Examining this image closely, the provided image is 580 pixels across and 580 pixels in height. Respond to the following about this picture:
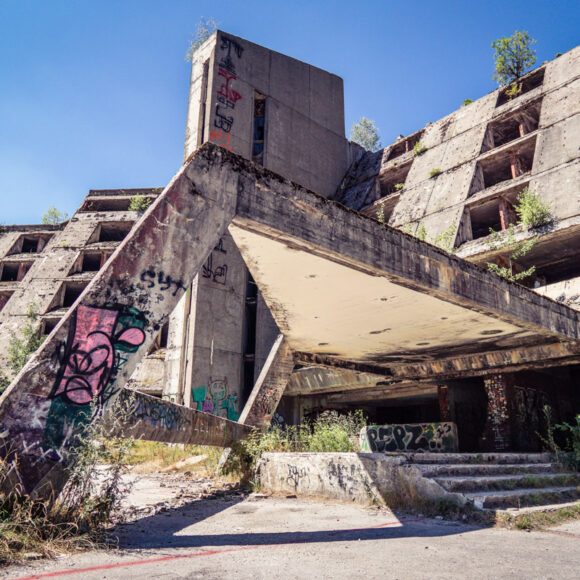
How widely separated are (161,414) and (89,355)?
12.0 ft

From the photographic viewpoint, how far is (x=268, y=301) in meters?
7.91

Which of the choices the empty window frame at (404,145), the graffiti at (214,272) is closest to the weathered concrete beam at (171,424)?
the graffiti at (214,272)

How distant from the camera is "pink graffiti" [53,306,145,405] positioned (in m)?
3.96

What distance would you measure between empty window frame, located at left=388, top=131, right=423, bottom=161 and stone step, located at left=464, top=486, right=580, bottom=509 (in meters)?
23.4

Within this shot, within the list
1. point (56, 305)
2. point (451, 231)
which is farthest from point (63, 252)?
point (451, 231)

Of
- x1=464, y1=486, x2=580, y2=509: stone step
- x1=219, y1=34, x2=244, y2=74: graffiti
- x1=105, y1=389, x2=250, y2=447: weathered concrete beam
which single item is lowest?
x1=464, y1=486, x2=580, y2=509: stone step

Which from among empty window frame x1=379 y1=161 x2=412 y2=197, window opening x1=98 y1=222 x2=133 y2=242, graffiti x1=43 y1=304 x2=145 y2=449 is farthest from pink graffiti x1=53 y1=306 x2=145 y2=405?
window opening x1=98 y1=222 x2=133 y2=242

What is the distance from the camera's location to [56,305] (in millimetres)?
29188

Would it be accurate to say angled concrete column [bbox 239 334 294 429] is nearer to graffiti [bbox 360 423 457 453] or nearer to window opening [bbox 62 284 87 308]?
graffiti [bbox 360 423 457 453]

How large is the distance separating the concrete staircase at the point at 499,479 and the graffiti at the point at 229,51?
74.9 feet

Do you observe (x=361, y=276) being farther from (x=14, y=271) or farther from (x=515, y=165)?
(x=14, y=271)

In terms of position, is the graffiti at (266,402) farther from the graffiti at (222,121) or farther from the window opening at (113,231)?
the window opening at (113,231)

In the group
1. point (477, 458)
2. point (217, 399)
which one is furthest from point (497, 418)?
point (217, 399)

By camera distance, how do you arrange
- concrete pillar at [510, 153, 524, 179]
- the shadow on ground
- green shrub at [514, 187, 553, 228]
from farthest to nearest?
concrete pillar at [510, 153, 524, 179] < green shrub at [514, 187, 553, 228] < the shadow on ground
